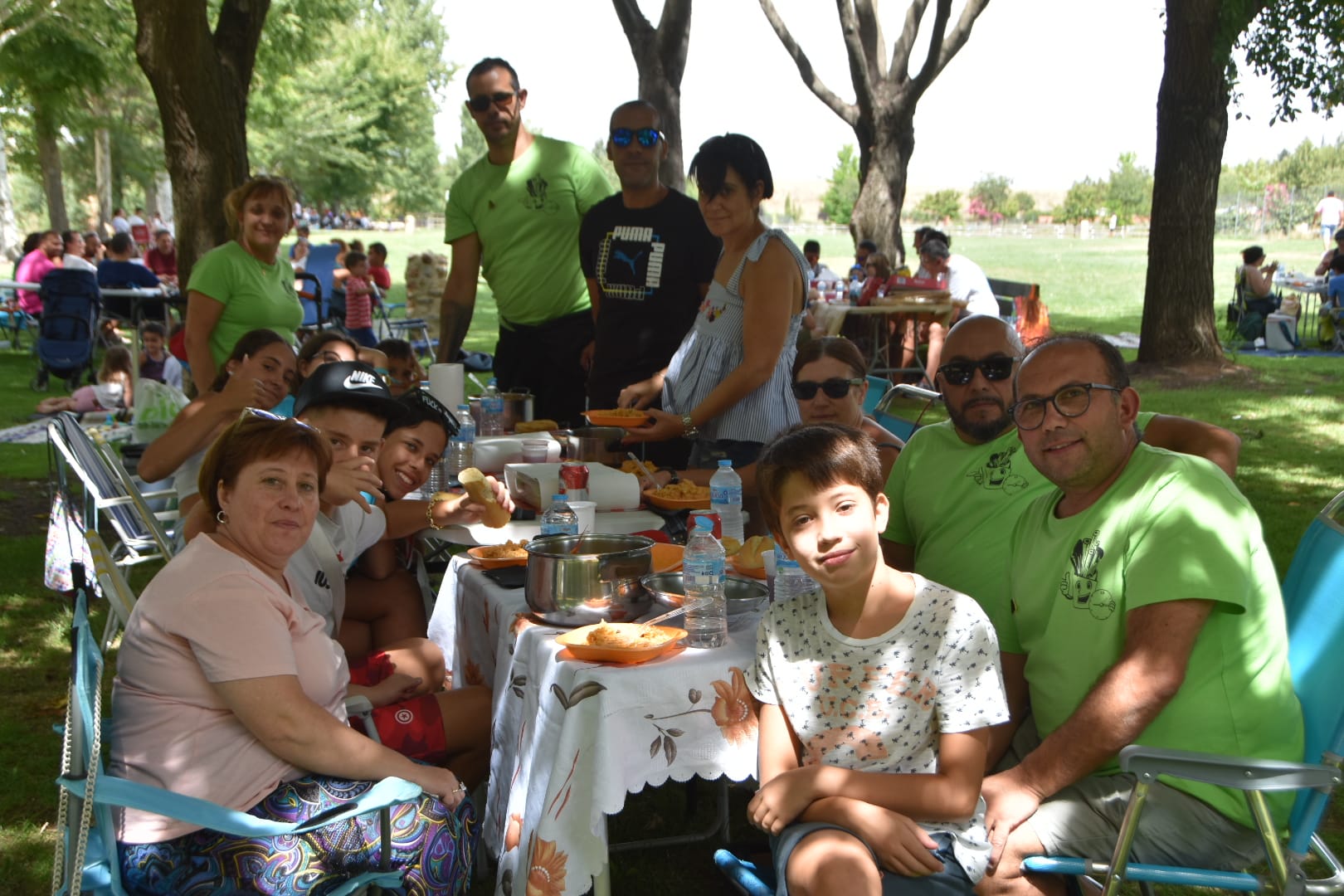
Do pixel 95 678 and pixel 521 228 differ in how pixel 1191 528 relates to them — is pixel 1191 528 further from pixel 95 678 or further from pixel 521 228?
A: pixel 521 228

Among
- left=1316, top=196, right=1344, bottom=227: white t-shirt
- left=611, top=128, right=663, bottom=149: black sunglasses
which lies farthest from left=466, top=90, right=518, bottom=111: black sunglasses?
left=1316, top=196, right=1344, bottom=227: white t-shirt

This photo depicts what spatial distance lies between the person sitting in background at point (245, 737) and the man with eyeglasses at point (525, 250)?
3.59 meters

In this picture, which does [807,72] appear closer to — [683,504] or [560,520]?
[683,504]

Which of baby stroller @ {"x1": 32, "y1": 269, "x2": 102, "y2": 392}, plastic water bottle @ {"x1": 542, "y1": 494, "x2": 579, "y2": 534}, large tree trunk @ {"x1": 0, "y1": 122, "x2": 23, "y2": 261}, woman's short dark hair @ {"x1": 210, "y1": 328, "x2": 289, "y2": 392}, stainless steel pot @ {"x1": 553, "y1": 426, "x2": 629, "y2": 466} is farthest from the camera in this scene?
large tree trunk @ {"x1": 0, "y1": 122, "x2": 23, "y2": 261}

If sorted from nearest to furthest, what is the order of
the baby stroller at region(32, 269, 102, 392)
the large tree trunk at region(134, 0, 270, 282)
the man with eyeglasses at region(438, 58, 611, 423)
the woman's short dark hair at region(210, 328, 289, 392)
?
the woman's short dark hair at region(210, 328, 289, 392), the man with eyeglasses at region(438, 58, 611, 423), the large tree trunk at region(134, 0, 270, 282), the baby stroller at region(32, 269, 102, 392)

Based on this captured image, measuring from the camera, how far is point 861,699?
2211 mm

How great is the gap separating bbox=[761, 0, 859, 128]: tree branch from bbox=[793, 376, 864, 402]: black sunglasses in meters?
13.8

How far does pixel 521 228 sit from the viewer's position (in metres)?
5.81

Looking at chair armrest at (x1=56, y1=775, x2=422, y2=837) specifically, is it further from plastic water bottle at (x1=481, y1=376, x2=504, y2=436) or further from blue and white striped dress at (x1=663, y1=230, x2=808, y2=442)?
plastic water bottle at (x1=481, y1=376, x2=504, y2=436)

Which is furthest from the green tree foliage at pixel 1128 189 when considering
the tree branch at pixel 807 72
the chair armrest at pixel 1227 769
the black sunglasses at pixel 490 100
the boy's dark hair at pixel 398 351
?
the chair armrest at pixel 1227 769

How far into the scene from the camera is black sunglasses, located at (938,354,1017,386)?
3.00 meters

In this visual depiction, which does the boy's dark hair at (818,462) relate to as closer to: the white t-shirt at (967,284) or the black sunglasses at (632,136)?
the black sunglasses at (632,136)

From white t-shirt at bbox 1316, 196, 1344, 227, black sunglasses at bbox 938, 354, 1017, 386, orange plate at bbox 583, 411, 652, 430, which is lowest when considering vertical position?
orange plate at bbox 583, 411, 652, 430

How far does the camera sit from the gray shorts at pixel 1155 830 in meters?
2.17
